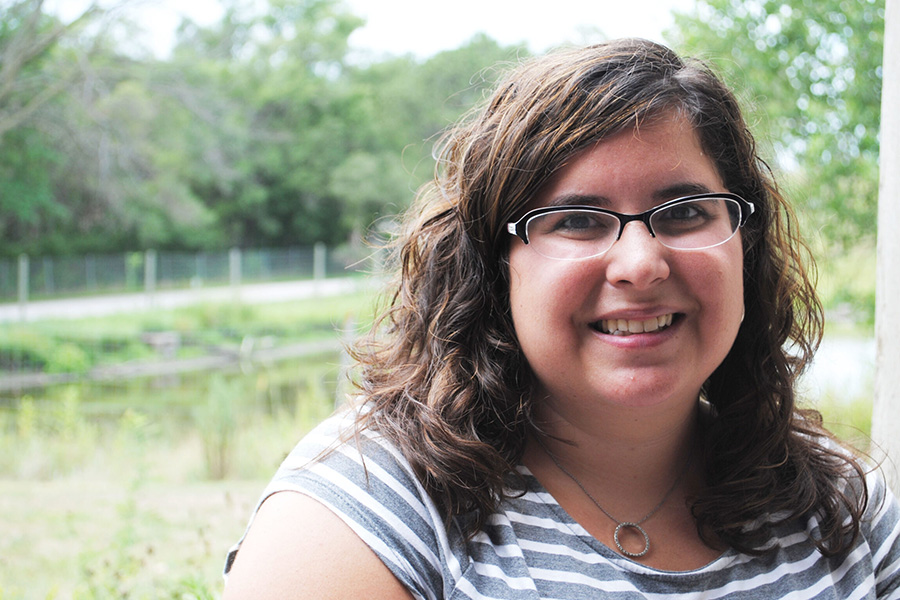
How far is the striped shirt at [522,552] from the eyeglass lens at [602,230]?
0.35 metres

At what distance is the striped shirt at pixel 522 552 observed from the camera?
956 millimetres

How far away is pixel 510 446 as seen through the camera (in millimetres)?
1169

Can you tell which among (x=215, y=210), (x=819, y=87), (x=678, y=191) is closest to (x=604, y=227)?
(x=678, y=191)

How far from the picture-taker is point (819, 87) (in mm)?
4812

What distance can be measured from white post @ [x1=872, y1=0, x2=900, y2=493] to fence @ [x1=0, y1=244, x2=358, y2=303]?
16511mm

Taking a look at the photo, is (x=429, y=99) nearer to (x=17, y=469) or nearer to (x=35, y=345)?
(x=35, y=345)

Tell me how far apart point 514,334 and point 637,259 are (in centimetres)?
26

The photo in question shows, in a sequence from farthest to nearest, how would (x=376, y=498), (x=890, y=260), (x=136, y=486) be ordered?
1. (x=136, y=486)
2. (x=890, y=260)
3. (x=376, y=498)

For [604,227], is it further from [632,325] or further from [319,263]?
[319,263]

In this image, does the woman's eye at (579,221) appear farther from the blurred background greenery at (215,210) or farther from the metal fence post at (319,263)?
the metal fence post at (319,263)

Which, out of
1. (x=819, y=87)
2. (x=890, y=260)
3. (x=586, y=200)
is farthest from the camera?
(x=819, y=87)

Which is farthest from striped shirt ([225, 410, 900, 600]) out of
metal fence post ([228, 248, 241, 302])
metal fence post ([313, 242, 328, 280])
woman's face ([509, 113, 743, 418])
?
metal fence post ([313, 242, 328, 280])

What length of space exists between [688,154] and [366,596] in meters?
0.76

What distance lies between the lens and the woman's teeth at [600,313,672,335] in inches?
41.6
